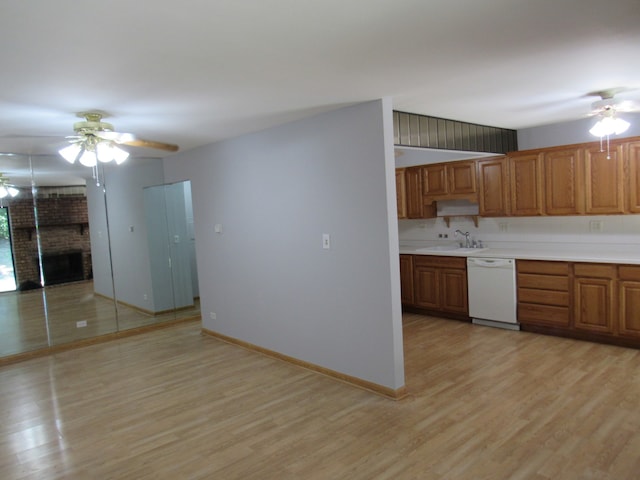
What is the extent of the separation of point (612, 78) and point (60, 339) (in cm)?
617

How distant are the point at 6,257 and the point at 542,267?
6.02 m

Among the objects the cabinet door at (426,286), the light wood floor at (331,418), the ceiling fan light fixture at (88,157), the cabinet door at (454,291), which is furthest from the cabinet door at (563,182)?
the ceiling fan light fixture at (88,157)

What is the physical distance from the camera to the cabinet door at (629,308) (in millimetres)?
4137

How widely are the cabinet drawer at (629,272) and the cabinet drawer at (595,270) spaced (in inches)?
2.3

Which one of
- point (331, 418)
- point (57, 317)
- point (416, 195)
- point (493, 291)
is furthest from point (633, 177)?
point (57, 317)

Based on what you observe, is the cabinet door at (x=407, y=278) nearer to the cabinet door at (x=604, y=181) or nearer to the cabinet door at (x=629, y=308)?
the cabinet door at (x=604, y=181)

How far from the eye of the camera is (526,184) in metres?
5.05

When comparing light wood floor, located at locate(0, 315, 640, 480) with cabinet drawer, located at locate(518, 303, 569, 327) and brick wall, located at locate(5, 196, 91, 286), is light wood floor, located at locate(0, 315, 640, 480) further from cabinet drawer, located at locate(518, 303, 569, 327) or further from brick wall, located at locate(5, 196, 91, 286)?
brick wall, located at locate(5, 196, 91, 286)

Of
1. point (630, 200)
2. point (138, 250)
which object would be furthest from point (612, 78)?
point (138, 250)

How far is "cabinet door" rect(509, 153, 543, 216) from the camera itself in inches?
195

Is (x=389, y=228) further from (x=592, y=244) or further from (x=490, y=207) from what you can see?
(x=592, y=244)

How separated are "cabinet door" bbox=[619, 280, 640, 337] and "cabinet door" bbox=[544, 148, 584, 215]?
91 centimetres

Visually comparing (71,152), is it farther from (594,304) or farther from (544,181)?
(594,304)

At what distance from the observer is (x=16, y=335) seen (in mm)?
5094
